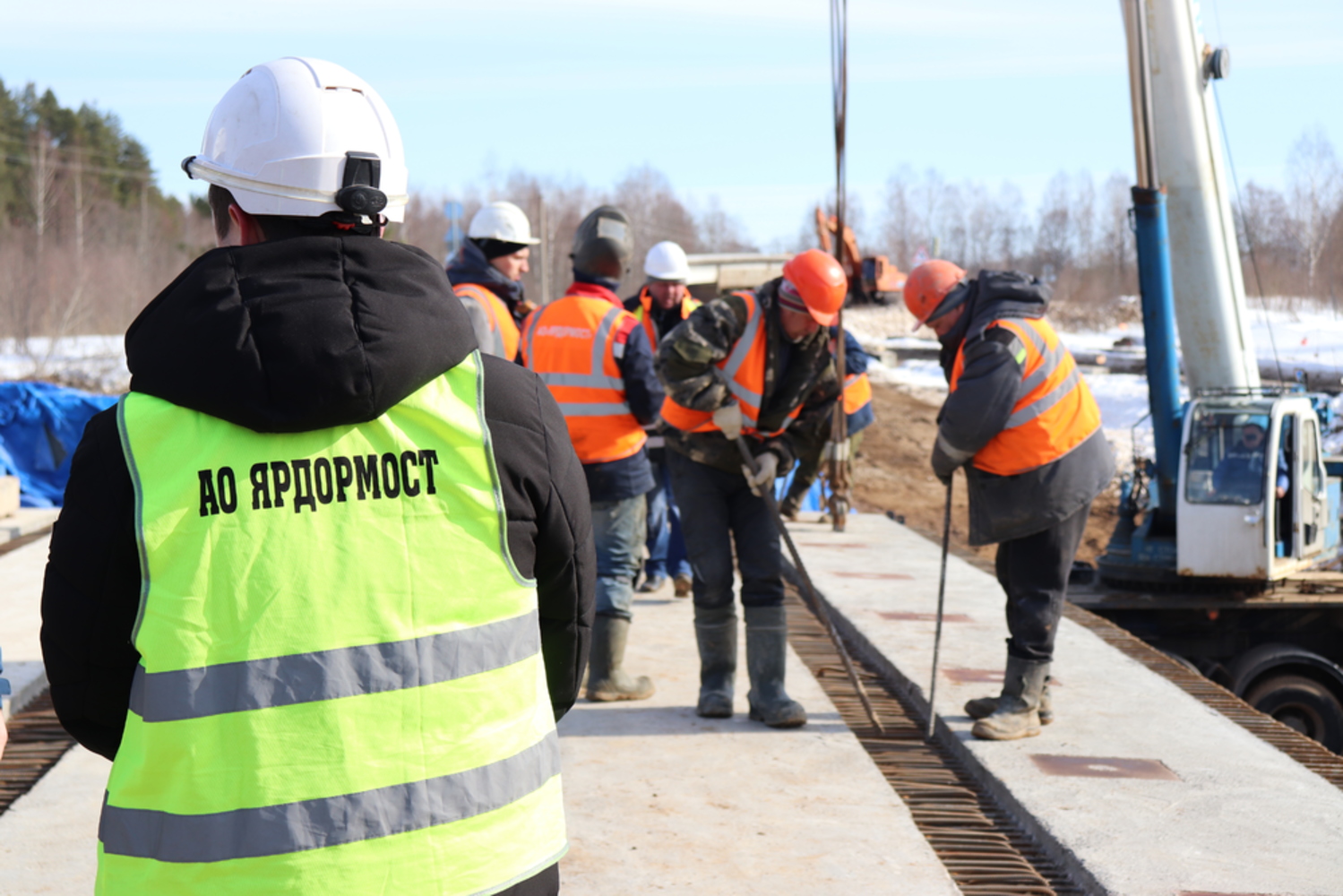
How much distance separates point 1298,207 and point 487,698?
115 feet

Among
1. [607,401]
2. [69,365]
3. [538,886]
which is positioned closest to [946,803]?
[607,401]

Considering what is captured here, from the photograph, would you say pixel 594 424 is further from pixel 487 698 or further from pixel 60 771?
pixel 487 698

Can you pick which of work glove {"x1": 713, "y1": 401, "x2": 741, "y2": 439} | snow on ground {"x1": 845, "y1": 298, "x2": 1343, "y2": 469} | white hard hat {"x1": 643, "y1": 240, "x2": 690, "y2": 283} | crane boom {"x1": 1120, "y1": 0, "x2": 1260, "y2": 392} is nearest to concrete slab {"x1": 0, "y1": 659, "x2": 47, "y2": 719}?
work glove {"x1": 713, "y1": 401, "x2": 741, "y2": 439}

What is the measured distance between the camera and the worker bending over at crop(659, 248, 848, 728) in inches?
211

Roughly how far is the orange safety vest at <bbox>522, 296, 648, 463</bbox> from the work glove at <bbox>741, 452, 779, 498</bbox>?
A: 82cm

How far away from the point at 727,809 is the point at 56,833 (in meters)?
2.24

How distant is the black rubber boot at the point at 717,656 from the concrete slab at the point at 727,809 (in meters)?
0.08

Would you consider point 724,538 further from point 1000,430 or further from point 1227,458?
point 1227,458

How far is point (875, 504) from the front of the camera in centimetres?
1805

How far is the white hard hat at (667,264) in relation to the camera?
8648 mm

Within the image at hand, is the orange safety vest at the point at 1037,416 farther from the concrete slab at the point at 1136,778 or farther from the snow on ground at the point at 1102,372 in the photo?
the snow on ground at the point at 1102,372

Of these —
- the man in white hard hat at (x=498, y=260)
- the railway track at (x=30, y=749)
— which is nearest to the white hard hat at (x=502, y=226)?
the man in white hard hat at (x=498, y=260)

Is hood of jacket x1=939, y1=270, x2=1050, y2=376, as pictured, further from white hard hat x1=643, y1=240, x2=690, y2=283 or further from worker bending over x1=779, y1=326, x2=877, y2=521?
worker bending over x1=779, y1=326, x2=877, y2=521

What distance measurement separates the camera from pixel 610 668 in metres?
5.88
